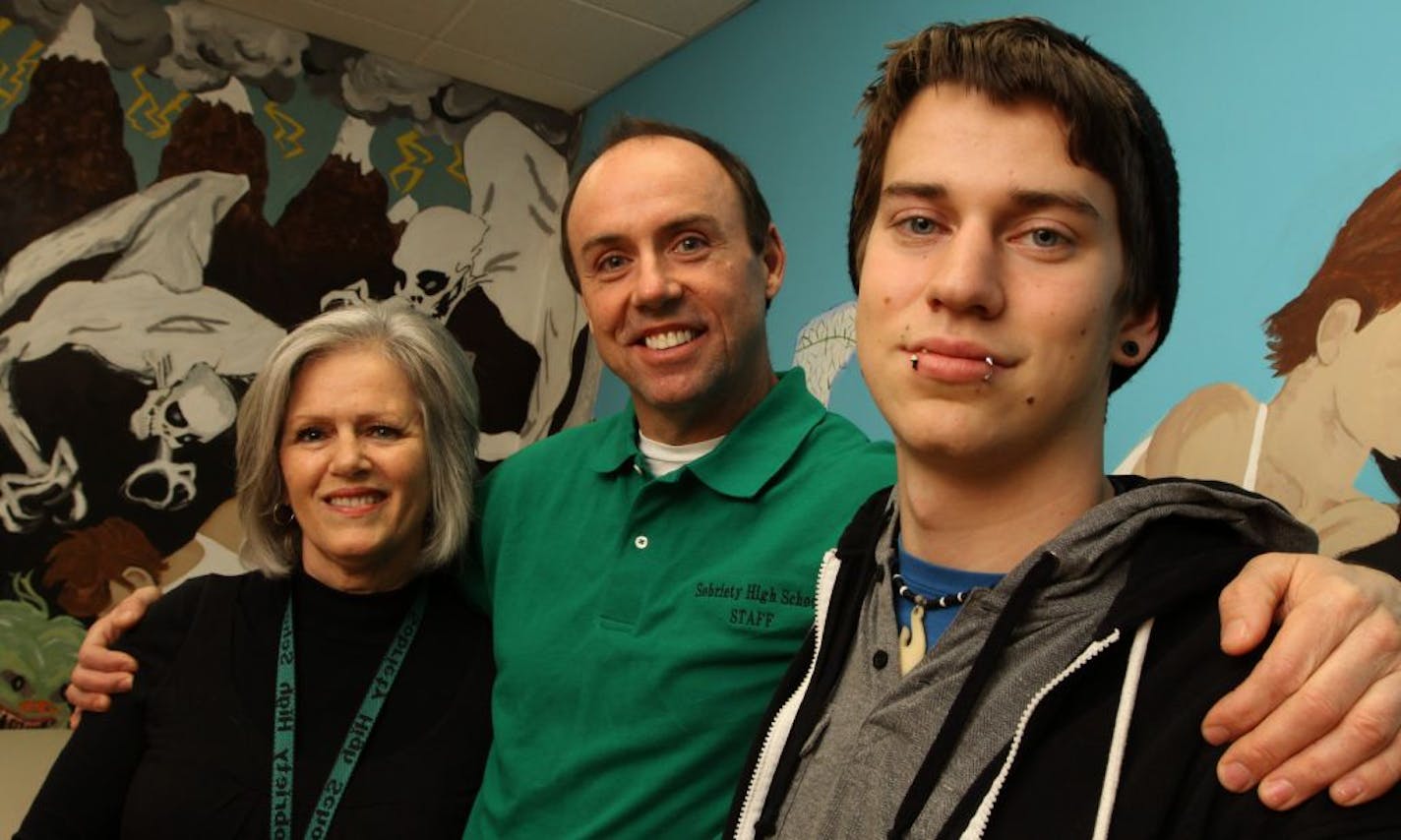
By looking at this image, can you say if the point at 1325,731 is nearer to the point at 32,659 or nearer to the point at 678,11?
the point at 678,11

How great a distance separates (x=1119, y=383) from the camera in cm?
98

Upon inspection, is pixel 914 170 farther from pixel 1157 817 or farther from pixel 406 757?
pixel 406 757

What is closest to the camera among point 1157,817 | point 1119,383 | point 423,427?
point 1157,817

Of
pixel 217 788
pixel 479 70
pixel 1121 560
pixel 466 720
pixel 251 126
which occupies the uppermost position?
pixel 479 70

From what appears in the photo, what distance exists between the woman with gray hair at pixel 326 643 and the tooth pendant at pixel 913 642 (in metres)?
0.91

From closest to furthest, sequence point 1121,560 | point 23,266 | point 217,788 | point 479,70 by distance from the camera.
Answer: point 1121,560, point 217,788, point 23,266, point 479,70

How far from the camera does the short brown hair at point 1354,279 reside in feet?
4.91

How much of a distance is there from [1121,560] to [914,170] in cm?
36

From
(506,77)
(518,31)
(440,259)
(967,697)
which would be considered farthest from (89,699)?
(506,77)

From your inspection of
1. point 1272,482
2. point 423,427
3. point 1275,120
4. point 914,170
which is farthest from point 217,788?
point 1275,120

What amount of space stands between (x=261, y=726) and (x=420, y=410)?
55 centimetres

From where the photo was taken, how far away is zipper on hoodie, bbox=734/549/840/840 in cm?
98

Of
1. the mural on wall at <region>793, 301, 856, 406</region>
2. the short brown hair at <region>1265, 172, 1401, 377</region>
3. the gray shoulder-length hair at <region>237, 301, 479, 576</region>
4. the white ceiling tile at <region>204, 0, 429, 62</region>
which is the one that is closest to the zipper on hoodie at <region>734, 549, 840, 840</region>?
the gray shoulder-length hair at <region>237, 301, 479, 576</region>

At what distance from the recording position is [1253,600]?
719mm
